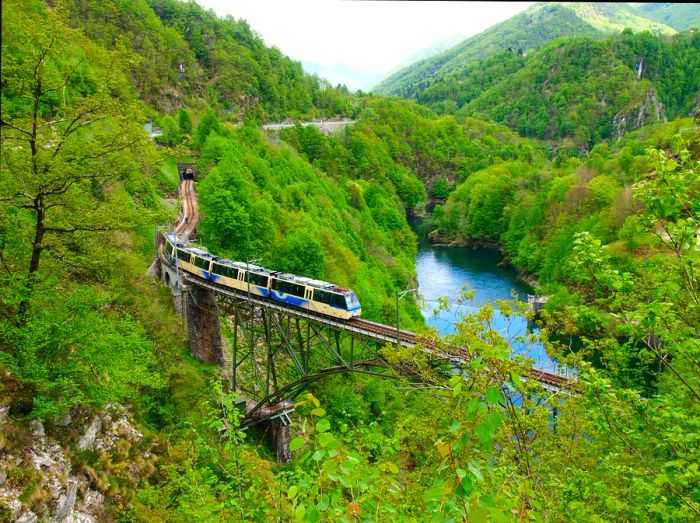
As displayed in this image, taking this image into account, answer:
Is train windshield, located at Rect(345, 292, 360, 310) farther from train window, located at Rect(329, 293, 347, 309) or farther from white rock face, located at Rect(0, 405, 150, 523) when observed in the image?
white rock face, located at Rect(0, 405, 150, 523)

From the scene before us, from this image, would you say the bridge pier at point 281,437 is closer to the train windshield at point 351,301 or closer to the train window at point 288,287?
the train window at point 288,287

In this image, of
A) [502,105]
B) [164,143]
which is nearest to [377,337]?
[164,143]

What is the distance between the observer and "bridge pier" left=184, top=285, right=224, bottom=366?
2892 cm

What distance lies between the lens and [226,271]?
2673 cm

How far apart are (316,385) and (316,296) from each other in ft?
27.9

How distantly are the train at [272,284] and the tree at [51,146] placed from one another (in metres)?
11.9

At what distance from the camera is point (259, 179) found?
1986 inches

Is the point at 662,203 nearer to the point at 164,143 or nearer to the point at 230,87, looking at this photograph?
the point at 164,143

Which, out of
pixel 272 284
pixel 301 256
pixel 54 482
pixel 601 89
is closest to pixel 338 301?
pixel 272 284

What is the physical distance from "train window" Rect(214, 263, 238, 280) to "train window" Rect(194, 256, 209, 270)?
76 centimetres

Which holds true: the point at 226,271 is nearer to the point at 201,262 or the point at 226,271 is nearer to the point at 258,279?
the point at 258,279

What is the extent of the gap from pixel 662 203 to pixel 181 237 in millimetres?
32353

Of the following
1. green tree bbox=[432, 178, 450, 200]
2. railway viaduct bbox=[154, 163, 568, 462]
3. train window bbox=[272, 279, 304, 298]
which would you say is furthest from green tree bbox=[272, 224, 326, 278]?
green tree bbox=[432, 178, 450, 200]

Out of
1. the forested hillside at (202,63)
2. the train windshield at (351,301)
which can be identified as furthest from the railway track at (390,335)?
the forested hillside at (202,63)
